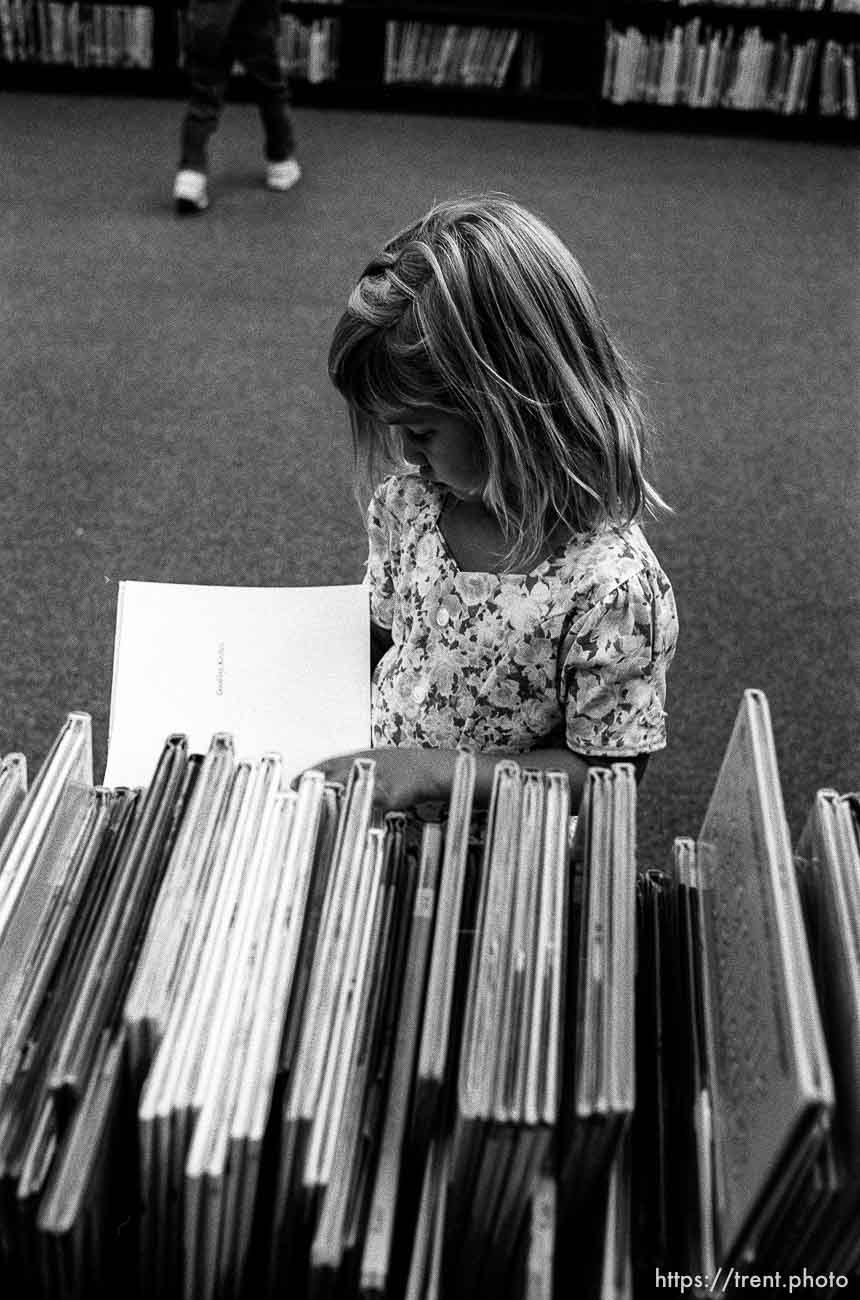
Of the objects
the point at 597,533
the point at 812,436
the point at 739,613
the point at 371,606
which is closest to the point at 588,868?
the point at 597,533

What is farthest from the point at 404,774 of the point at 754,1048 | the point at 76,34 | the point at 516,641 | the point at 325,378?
the point at 76,34

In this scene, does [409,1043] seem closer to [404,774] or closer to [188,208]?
[404,774]

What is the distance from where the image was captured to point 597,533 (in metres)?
1.07

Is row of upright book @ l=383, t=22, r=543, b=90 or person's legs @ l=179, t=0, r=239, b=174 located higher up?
row of upright book @ l=383, t=22, r=543, b=90

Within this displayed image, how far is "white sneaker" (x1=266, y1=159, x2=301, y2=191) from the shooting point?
3.82 meters

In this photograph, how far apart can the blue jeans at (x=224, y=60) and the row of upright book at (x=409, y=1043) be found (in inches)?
131

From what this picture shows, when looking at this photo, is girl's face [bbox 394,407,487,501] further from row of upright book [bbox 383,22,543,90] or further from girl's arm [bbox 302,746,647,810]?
row of upright book [bbox 383,22,543,90]

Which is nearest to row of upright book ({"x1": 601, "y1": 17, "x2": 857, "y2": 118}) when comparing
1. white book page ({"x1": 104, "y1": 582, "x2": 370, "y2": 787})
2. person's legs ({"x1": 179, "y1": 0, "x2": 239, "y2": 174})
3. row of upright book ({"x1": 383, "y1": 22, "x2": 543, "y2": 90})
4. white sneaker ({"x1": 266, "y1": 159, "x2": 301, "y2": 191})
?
row of upright book ({"x1": 383, "y1": 22, "x2": 543, "y2": 90})

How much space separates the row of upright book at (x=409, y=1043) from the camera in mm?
551

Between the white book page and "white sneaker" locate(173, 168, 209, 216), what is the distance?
108 inches

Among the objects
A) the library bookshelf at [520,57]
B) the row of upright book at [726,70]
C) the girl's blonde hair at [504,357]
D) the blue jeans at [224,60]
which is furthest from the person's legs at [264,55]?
the girl's blonde hair at [504,357]

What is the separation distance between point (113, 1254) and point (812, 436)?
8.24ft

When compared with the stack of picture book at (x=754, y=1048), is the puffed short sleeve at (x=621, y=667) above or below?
above

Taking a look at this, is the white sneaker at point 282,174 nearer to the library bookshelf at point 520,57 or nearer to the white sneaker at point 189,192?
the white sneaker at point 189,192
